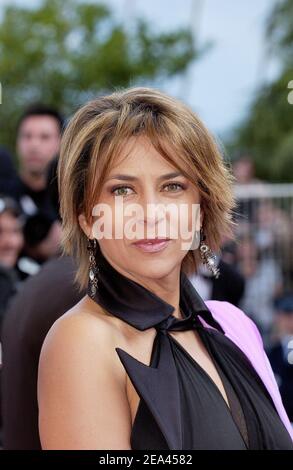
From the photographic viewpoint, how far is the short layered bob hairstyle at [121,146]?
178cm

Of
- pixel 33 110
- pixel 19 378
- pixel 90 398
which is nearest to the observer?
pixel 90 398

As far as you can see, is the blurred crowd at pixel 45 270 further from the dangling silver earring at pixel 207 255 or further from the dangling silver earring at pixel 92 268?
the dangling silver earring at pixel 92 268

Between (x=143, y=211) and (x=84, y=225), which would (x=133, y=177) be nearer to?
(x=143, y=211)

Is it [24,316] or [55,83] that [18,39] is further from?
[24,316]

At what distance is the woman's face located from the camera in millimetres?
1756

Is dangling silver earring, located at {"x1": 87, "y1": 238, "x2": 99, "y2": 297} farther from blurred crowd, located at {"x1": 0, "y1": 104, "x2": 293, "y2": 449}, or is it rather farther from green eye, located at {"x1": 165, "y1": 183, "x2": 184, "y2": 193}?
blurred crowd, located at {"x1": 0, "y1": 104, "x2": 293, "y2": 449}

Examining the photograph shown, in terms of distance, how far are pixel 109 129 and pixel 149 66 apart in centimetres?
1392

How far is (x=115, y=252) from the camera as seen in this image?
1.81 m

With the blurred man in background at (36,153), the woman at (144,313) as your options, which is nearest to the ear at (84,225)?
the woman at (144,313)

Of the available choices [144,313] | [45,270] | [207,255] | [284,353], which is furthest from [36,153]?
[144,313]

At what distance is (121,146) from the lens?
5.76ft

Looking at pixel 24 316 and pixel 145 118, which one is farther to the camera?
pixel 24 316

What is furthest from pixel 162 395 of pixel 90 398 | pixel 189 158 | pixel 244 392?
pixel 189 158

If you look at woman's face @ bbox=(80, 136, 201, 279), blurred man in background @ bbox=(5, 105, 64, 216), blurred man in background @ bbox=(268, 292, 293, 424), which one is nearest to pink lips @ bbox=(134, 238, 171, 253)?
woman's face @ bbox=(80, 136, 201, 279)
